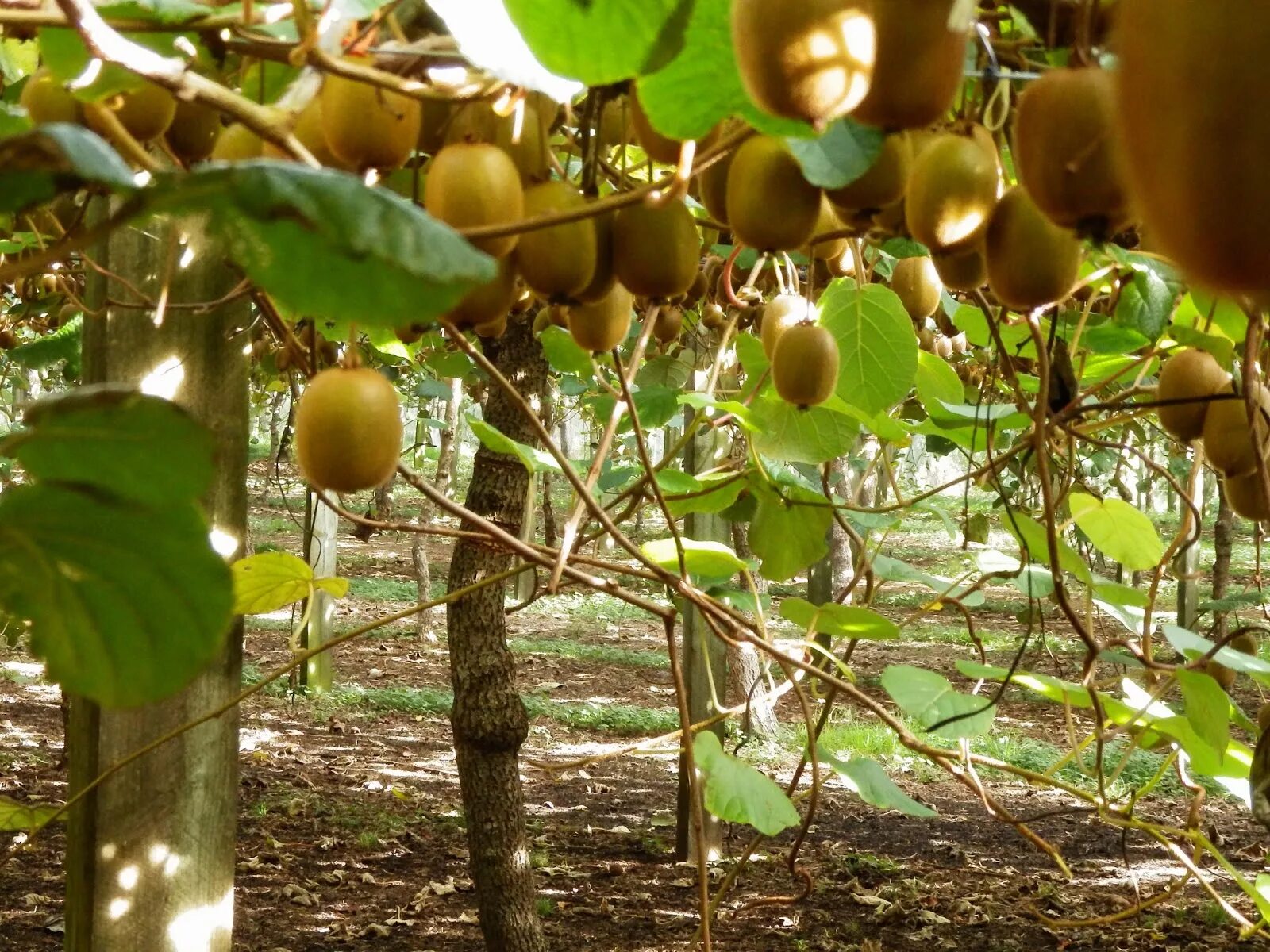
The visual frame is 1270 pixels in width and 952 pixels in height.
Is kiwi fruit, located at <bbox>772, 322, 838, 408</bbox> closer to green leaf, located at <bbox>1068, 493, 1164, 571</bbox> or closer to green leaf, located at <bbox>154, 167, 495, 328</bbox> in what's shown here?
green leaf, located at <bbox>154, 167, 495, 328</bbox>

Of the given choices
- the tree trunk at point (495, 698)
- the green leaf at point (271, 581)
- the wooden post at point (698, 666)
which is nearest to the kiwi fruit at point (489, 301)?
the green leaf at point (271, 581)

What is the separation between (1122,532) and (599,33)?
1.49m

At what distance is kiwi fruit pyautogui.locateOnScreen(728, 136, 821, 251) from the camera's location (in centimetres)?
51

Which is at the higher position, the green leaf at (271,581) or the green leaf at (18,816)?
the green leaf at (271,581)

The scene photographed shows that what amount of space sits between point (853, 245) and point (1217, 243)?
2.38 feet

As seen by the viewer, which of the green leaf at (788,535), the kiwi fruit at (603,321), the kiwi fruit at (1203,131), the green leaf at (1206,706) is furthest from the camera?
the green leaf at (788,535)

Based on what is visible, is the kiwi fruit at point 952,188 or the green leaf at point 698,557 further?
the green leaf at point 698,557

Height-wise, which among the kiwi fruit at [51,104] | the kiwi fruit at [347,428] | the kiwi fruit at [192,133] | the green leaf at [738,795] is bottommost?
the green leaf at [738,795]

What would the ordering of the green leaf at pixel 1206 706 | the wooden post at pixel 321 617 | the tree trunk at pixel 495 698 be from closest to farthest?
the green leaf at pixel 1206 706 → the tree trunk at pixel 495 698 → the wooden post at pixel 321 617

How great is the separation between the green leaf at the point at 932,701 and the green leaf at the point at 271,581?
29.1 inches

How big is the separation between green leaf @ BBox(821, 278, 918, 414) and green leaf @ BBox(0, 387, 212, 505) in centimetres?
85

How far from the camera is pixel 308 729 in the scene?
19.7ft

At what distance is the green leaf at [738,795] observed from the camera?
54.6 inches

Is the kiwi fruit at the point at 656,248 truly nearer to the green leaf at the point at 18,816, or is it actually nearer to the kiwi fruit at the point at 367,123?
the kiwi fruit at the point at 367,123
